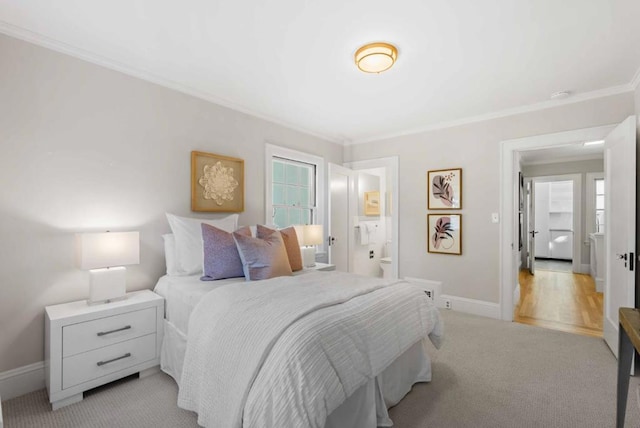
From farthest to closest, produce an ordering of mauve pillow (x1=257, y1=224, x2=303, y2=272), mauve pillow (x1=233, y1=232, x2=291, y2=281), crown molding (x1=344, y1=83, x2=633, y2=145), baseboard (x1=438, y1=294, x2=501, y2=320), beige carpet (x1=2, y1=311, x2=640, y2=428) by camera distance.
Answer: baseboard (x1=438, y1=294, x2=501, y2=320)
crown molding (x1=344, y1=83, x2=633, y2=145)
mauve pillow (x1=257, y1=224, x2=303, y2=272)
mauve pillow (x1=233, y1=232, x2=291, y2=281)
beige carpet (x1=2, y1=311, x2=640, y2=428)

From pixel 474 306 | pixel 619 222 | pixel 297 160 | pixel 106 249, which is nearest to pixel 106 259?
pixel 106 249

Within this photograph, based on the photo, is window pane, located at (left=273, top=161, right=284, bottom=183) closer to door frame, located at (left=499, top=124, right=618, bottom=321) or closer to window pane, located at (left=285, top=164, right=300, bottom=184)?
window pane, located at (left=285, top=164, right=300, bottom=184)

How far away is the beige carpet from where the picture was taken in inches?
72.1

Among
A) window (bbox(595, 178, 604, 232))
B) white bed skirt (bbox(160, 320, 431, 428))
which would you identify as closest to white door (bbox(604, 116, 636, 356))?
white bed skirt (bbox(160, 320, 431, 428))

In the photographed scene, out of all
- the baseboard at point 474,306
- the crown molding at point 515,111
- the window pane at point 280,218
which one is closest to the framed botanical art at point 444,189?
the crown molding at point 515,111

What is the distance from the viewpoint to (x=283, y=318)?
4.90ft

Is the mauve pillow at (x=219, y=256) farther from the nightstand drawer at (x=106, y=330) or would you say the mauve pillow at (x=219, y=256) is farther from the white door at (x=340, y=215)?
the white door at (x=340, y=215)

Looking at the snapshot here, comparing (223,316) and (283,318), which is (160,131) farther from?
(283,318)

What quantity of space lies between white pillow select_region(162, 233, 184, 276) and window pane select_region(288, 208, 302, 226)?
1.80m

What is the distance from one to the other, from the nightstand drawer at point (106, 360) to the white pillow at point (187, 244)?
58cm

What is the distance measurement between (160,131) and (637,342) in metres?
3.48

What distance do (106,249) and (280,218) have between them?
2197 mm

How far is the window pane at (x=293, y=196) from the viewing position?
4.29m

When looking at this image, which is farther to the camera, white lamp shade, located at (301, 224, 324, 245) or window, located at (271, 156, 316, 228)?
window, located at (271, 156, 316, 228)
